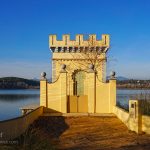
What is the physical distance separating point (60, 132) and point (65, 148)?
3.48m

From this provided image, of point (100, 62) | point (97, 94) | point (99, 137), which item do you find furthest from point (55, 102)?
point (99, 137)

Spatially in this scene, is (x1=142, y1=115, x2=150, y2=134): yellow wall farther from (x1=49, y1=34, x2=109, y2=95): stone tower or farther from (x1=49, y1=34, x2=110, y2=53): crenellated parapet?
(x1=49, y1=34, x2=110, y2=53): crenellated parapet

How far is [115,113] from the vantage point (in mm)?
19891

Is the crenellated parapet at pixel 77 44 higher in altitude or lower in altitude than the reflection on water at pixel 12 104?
higher

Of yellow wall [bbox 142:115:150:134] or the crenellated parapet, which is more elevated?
the crenellated parapet

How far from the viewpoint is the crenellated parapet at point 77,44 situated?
80.4 feet

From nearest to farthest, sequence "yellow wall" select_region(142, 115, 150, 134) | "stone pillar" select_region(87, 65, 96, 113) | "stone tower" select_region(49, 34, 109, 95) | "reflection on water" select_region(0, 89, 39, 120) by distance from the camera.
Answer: "yellow wall" select_region(142, 115, 150, 134) < "stone pillar" select_region(87, 65, 96, 113) < "stone tower" select_region(49, 34, 109, 95) < "reflection on water" select_region(0, 89, 39, 120)

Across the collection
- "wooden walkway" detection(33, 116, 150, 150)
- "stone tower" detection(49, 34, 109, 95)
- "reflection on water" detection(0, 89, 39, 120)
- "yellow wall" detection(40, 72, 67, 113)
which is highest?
"stone tower" detection(49, 34, 109, 95)

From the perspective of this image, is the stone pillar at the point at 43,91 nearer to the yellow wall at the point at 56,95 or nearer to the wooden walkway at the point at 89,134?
the yellow wall at the point at 56,95

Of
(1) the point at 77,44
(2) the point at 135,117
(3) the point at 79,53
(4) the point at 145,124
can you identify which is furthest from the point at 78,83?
(4) the point at 145,124

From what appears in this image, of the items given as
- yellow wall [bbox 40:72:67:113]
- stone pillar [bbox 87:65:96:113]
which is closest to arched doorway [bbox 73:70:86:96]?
stone pillar [bbox 87:65:96:113]

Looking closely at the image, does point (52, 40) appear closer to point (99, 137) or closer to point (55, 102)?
point (55, 102)

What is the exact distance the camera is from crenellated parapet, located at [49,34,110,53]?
80.4 ft

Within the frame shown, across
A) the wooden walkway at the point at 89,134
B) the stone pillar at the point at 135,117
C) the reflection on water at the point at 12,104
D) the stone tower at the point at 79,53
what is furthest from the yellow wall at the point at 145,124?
the reflection on water at the point at 12,104
